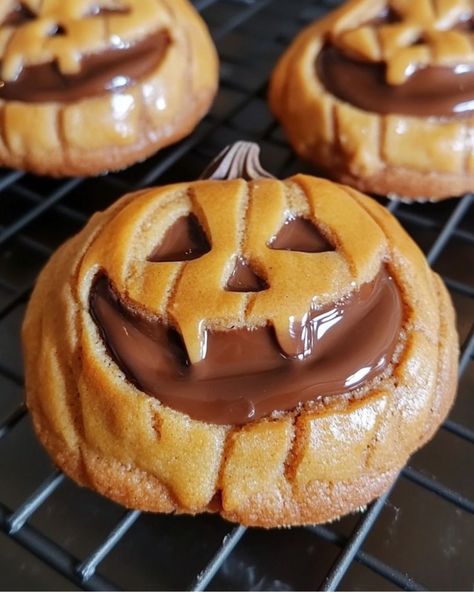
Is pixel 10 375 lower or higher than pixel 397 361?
lower

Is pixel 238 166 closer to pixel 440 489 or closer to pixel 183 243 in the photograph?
pixel 183 243

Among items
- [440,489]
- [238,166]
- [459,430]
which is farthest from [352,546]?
[238,166]

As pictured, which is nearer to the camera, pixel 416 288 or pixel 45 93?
pixel 416 288

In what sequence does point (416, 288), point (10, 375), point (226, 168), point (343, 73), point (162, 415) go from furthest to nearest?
point (343, 73) < point (226, 168) < point (10, 375) < point (416, 288) < point (162, 415)

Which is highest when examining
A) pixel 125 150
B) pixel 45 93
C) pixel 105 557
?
pixel 45 93

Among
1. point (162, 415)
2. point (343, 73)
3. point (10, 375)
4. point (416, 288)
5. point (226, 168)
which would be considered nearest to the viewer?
point (162, 415)

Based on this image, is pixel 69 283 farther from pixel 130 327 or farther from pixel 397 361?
pixel 397 361

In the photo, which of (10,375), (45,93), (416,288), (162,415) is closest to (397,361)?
(416,288)
